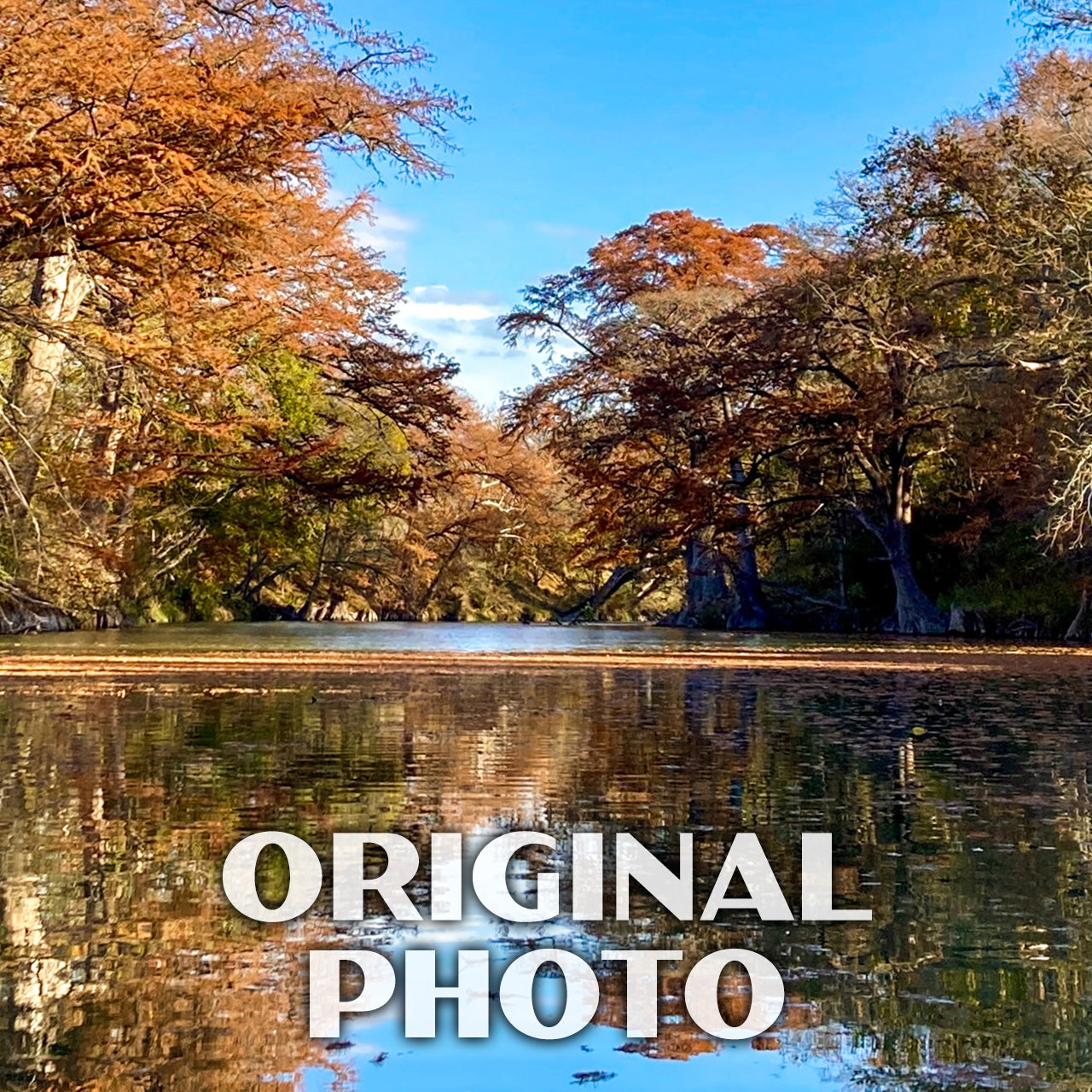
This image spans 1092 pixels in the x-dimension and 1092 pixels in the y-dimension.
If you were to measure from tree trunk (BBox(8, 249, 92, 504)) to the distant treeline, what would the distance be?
0.19 feet

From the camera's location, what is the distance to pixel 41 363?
19.1m

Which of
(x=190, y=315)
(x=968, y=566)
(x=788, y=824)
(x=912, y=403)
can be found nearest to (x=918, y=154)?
(x=912, y=403)

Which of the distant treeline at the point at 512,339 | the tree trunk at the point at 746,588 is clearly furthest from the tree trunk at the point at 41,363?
the tree trunk at the point at 746,588

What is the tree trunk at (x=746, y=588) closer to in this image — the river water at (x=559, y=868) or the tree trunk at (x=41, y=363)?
the tree trunk at (x=41, y=363)

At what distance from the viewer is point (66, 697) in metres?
9.80

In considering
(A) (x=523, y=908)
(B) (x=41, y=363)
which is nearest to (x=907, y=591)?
(B) (x=41, y=363)

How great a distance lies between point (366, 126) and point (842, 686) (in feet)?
44.5

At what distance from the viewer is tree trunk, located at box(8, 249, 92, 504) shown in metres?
18.2

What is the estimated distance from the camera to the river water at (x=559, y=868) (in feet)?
8.22

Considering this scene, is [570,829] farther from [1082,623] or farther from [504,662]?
[1082,623]

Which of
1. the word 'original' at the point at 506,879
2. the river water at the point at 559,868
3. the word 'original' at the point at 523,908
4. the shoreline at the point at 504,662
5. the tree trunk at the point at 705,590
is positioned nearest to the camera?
the river water at the point at 559,868

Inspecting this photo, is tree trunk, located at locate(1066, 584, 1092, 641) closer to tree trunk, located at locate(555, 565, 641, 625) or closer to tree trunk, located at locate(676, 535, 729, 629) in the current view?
tree trunk, located at locate(676, 535, 729, 629)

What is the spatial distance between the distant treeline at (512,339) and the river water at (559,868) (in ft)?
23.1

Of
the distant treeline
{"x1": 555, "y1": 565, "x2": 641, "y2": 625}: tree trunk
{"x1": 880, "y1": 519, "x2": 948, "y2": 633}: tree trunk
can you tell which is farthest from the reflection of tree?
{"x1": 555, "y1": 565, "x2": 641, "y2": 625}: tree trunk
